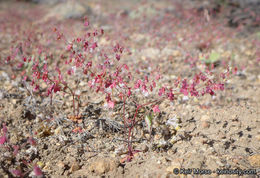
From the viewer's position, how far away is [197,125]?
2.52 metres

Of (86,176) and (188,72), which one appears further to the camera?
(188,72)

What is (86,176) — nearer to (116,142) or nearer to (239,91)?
(116,142)

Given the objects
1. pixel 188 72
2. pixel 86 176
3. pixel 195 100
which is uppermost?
pixel 188 72

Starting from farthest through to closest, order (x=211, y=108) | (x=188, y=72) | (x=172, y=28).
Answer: (x=172, y=28)
(x=188, y=72)
(x=211, y=108)

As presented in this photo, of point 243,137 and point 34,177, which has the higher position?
point 243,137

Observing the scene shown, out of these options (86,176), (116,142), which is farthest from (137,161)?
(86,176)

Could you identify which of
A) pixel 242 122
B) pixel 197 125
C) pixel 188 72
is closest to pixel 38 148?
pixel 197 125

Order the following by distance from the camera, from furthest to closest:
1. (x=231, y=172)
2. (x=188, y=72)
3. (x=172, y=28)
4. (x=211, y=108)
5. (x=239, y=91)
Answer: (x=172, y=28)
(x=188, y=72)
(x=239, y=91)
(x=211, y=108)
(x=231, y=172)

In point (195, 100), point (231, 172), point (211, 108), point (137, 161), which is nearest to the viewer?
point (231, 172)

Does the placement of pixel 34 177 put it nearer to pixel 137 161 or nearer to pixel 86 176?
pixel 86 176

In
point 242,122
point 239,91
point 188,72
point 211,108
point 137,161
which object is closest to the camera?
point 137,161

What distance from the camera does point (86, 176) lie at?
6.36 ft

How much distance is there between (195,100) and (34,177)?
2.18 metres

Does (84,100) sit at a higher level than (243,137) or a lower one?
higher
